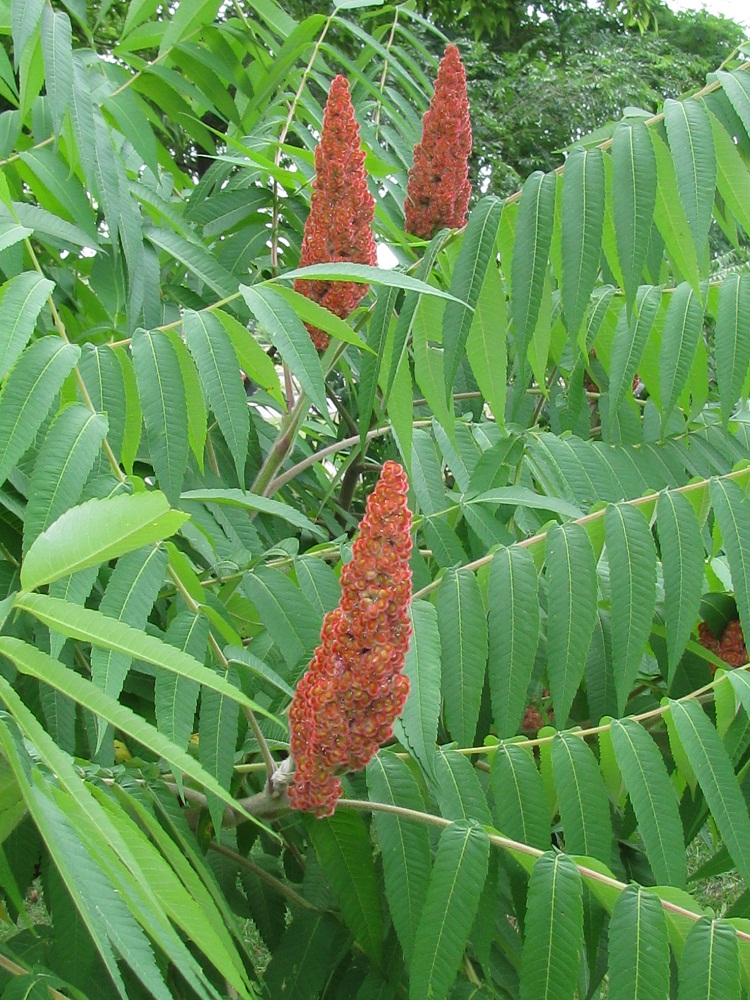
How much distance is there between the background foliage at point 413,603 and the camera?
1.36 metres

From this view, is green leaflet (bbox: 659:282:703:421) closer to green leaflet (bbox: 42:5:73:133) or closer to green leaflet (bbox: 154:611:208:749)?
green leaflet (bbox: 154:611:208:749)

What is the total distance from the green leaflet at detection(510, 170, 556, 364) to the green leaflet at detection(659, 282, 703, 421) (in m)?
0.30

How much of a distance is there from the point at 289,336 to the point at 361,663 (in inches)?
24.2

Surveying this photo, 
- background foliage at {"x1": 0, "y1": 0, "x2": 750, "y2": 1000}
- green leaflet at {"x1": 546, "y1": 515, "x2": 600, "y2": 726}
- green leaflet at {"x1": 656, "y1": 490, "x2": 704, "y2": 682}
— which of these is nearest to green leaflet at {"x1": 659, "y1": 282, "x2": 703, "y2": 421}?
background foliage at {"x1": 0, "y1": 0, "x2": 750, "y2": 1000}

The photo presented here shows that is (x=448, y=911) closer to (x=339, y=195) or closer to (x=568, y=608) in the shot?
(x=568, y=608)

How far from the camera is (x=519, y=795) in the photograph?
1.60 m

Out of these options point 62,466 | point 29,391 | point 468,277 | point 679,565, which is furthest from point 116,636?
point 468,277

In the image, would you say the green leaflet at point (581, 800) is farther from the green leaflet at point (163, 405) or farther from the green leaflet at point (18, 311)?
the green leaflet at point (18, 311)

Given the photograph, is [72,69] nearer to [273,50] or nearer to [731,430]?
[273,50]

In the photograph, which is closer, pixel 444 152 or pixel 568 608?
pixel 568 608

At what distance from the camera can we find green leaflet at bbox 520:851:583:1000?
1.40 metres

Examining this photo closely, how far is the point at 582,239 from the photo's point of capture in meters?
1.91

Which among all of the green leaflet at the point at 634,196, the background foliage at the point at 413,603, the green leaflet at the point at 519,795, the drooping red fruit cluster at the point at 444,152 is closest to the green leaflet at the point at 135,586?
the background foliage at the point at 413,603

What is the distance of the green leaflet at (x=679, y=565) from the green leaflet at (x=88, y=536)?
0.95 m
